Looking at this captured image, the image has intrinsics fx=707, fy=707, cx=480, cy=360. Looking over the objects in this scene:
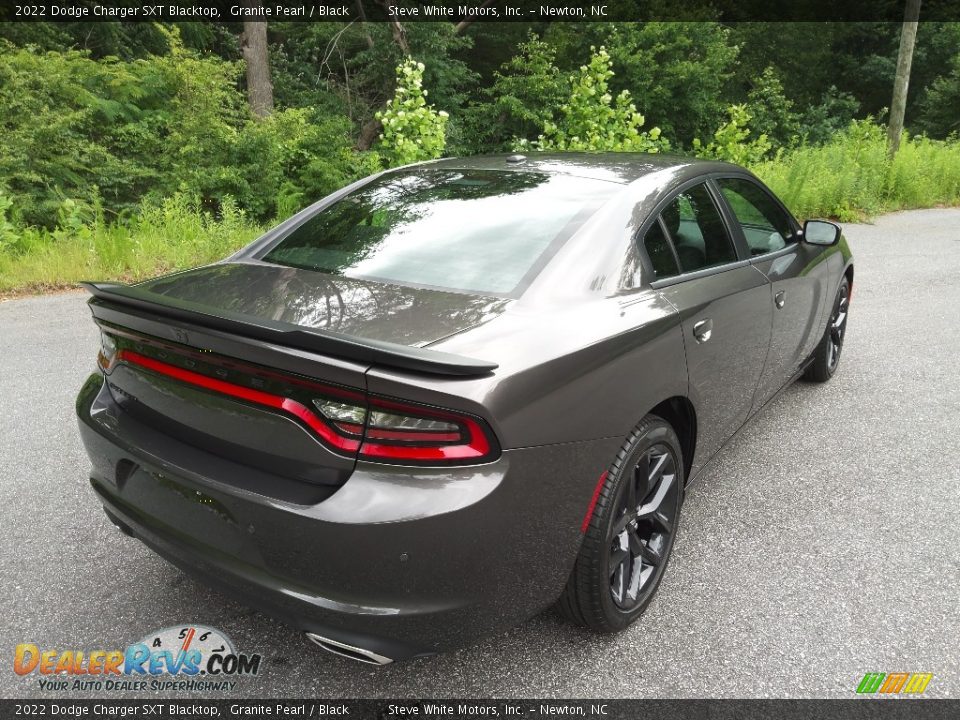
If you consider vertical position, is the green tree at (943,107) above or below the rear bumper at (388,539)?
above

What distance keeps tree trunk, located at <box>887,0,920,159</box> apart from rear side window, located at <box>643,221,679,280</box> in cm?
1498

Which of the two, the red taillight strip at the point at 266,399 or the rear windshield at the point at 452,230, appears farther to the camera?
the rear windshield at the point at 452,230

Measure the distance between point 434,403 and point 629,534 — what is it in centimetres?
100

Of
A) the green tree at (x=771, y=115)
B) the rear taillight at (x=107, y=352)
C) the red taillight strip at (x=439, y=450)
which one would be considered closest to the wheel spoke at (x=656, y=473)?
the red taillight strip at (x=439, y=450)

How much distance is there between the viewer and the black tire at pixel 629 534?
2084 millimetres

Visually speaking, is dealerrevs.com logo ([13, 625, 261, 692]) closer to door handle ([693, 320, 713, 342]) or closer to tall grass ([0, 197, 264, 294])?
door handle ([693, 320, 713, 342])

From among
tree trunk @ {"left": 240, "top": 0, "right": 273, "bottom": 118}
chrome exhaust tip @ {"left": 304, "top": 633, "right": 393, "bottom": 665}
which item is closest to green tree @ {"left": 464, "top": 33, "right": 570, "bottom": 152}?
tree trunk @ {"left": 240, "top": 0, "right": 273, "bottom": 118}

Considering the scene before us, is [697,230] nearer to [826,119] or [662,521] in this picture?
[662,521]

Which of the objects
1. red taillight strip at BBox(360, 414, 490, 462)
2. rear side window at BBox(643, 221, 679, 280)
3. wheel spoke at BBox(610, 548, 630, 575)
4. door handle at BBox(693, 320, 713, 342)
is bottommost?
wheel spoke at BBox(610, 548, 630, 575)

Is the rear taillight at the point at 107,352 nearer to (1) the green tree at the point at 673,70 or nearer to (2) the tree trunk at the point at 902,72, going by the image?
(2) the tree trunk at the point at 902,72

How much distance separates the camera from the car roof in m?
2.87

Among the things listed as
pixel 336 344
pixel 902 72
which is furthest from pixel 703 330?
pixel 902 72

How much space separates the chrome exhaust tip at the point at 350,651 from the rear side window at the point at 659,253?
1.54 metres

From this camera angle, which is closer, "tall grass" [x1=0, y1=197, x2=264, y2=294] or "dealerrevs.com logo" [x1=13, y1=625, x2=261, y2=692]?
"dealerrevs.com logo" [x1=13, y1=625, x2=261, y2=692]
